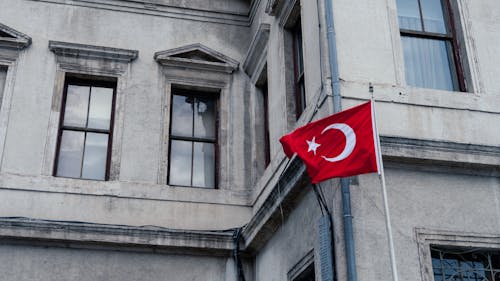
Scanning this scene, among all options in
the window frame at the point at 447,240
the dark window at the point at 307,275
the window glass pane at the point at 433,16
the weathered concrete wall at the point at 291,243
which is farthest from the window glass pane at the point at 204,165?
the window frame at the point at 447,240

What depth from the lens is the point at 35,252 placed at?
11312 millimetres

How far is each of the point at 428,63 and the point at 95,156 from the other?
5.81m

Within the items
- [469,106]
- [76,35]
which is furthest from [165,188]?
[469,106]

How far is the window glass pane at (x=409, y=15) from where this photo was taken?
10016 mm

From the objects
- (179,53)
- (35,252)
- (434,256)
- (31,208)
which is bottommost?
(434,256)

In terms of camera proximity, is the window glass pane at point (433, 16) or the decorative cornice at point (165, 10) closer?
the window glass pane at point (433, 16)

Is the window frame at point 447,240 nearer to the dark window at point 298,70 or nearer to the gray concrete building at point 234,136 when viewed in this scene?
the gray concrete building at point 234,136

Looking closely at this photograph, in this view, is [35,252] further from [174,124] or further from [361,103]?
[361,103]

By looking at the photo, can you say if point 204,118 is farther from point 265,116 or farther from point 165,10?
point 165,10

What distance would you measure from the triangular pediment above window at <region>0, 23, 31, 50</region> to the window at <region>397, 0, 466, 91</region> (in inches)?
254

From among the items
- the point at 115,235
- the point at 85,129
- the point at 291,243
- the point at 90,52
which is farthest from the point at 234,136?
the point at 291,243

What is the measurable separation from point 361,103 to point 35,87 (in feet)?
20.3

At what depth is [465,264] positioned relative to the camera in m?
8.49

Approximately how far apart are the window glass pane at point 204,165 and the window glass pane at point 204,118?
0.71 feet
